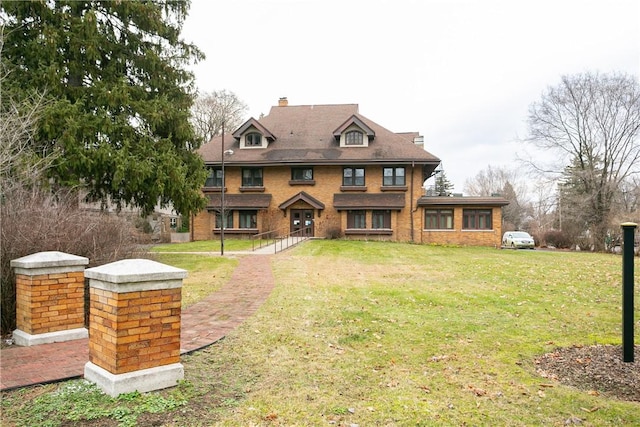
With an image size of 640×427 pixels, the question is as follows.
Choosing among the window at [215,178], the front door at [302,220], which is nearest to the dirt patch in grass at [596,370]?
the front door at [302,220]

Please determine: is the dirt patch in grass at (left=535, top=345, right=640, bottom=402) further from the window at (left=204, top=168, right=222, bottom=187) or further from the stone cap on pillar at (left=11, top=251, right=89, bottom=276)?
the window at (left=204, top=168, right=222, bottom=187)

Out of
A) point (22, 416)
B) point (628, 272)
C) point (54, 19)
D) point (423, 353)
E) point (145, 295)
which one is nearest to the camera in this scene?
point (22, 416)

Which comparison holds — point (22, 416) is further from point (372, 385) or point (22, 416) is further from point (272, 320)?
point (272, 320)

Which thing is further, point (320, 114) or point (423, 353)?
point (320, 114)

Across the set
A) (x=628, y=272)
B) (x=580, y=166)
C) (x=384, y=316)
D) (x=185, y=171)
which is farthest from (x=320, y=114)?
(x=628, y=272)

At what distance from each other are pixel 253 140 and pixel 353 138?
802 centimetres

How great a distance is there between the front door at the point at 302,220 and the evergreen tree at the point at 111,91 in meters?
14.1

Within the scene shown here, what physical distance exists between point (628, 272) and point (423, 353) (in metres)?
3.00

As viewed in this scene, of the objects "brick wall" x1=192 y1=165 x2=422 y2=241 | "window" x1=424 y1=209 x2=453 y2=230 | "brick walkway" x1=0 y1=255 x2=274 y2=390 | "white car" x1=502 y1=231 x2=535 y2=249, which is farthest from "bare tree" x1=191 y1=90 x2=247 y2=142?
"brick walkway" x1=0 y1=255 x2=274 y2=390

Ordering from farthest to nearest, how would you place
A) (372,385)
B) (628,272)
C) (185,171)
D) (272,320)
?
1. (185,171)
2. (272,320)
3. (628,272)
4. (372,385)

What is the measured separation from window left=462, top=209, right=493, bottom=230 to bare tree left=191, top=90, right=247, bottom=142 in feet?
97.4

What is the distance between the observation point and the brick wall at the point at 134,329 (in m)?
4.70

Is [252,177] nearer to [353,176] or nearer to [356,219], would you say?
[353,176]

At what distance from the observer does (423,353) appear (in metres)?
6.39
